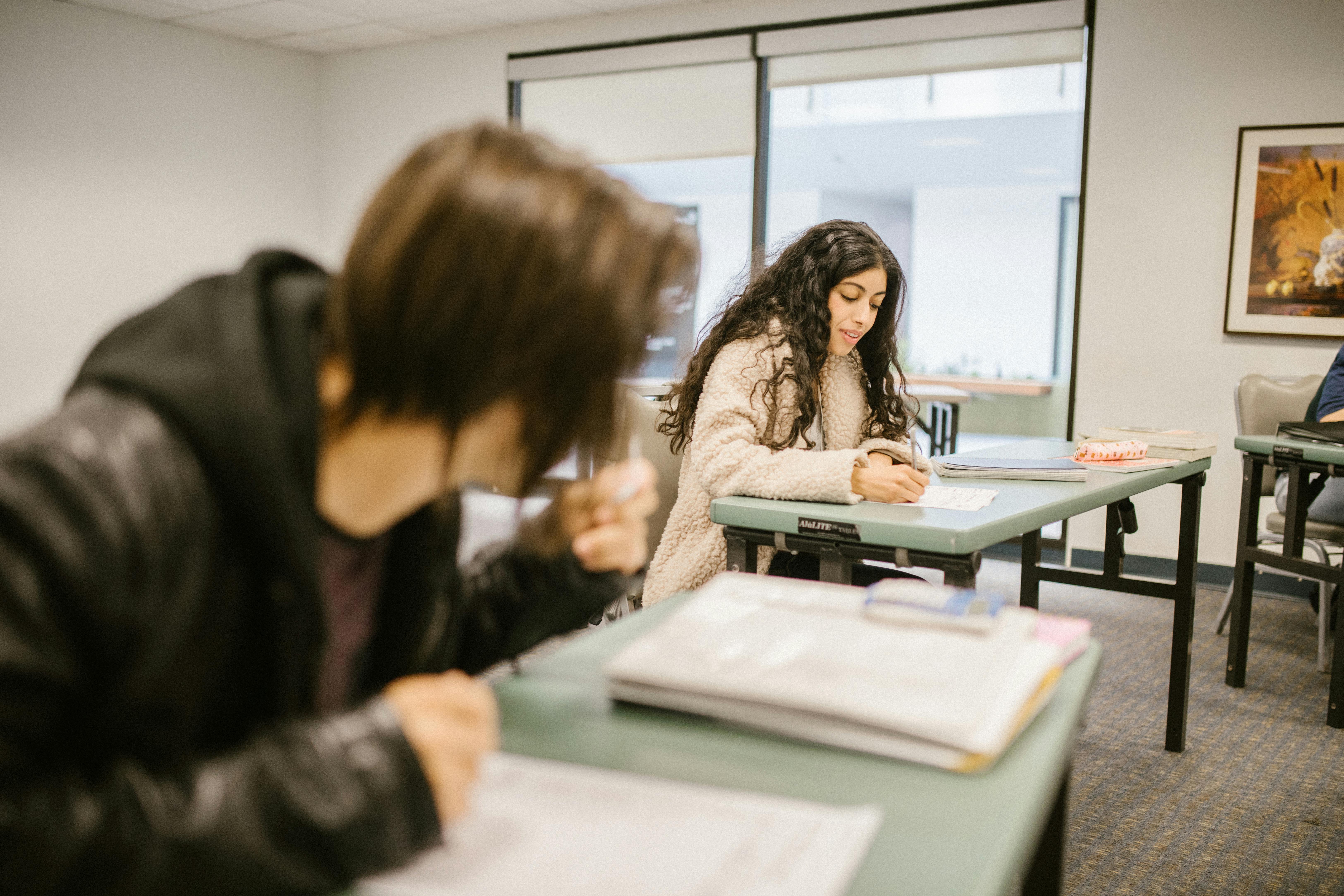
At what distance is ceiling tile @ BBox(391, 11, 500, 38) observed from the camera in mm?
5180

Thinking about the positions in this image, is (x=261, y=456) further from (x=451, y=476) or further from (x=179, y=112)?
(x=179, y=112)

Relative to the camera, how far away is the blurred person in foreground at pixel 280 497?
0.46 metres

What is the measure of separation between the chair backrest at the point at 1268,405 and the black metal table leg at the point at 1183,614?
98cm

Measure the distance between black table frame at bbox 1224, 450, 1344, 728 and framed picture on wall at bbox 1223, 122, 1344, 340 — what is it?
120cm

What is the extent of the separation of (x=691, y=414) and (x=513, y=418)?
1.39 metres

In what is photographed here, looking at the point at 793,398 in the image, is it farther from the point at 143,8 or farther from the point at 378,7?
the point at 143,8

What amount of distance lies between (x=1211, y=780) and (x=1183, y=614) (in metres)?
0.38

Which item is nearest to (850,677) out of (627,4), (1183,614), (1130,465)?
(1130,465)

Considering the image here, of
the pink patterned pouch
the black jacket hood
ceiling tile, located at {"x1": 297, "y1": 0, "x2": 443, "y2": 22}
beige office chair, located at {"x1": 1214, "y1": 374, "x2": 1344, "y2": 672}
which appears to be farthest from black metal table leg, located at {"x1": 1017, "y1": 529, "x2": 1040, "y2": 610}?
ceiling tile, located at {"x1": 297, "y1": 0, "x2": 443, "y2": 22}

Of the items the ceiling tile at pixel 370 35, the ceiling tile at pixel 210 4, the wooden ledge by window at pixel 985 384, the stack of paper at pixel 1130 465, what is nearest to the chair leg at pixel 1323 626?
the stack of paper at pixel 1130 465

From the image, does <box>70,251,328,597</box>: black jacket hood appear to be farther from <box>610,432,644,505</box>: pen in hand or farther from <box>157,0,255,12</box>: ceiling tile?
<box>157,0,255,12</box>: ceiling tile

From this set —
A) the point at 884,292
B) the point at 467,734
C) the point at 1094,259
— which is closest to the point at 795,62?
the point at 1094,259

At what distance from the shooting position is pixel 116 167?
209 inches

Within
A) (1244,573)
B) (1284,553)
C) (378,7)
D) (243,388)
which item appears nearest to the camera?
(243,388)
